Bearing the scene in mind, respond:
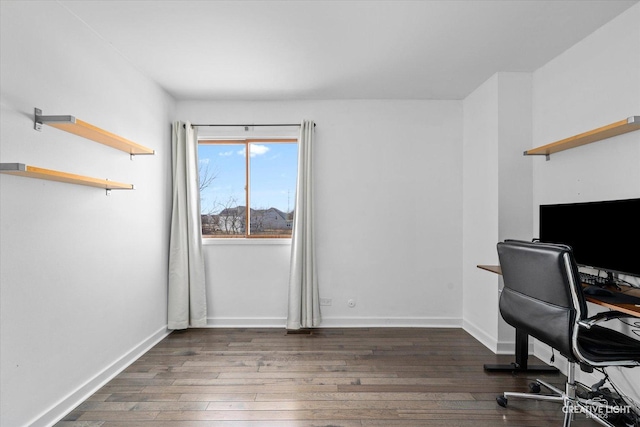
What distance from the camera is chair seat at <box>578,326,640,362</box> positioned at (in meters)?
1.76

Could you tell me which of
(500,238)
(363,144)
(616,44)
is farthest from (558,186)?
(363,144)

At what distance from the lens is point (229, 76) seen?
3.30m

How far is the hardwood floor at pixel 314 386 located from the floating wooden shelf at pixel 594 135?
1.84m

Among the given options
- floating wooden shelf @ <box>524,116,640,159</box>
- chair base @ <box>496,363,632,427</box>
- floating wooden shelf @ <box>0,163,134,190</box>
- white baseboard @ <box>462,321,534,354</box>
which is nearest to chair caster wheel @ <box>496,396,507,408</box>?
chair base @ <box>496,363,632,427</box>

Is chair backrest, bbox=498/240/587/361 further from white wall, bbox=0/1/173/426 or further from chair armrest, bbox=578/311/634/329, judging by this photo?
white wall, bbox=0/1/173/426

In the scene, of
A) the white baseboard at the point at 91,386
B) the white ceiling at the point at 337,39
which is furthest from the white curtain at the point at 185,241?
the white ceiling at the point at 337,39

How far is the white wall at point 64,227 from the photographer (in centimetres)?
185

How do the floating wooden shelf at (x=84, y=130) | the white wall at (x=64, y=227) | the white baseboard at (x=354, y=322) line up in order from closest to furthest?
the white wall at (x=64, y=227)
the floating wooden shelf at (x=84, y=130)
the white baseboard at (x=354, y=322)

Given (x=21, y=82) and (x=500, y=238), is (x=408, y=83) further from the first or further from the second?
(x=21, y=82)

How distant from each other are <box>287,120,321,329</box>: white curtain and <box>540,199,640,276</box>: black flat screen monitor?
7.45 feet

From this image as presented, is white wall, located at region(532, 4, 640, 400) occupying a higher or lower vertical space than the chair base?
higher

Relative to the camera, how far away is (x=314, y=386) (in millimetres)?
2566

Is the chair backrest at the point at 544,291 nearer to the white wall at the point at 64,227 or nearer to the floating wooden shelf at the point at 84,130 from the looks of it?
the floating wooden shelf at the point at 84,130

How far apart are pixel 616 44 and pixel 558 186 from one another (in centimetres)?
108
